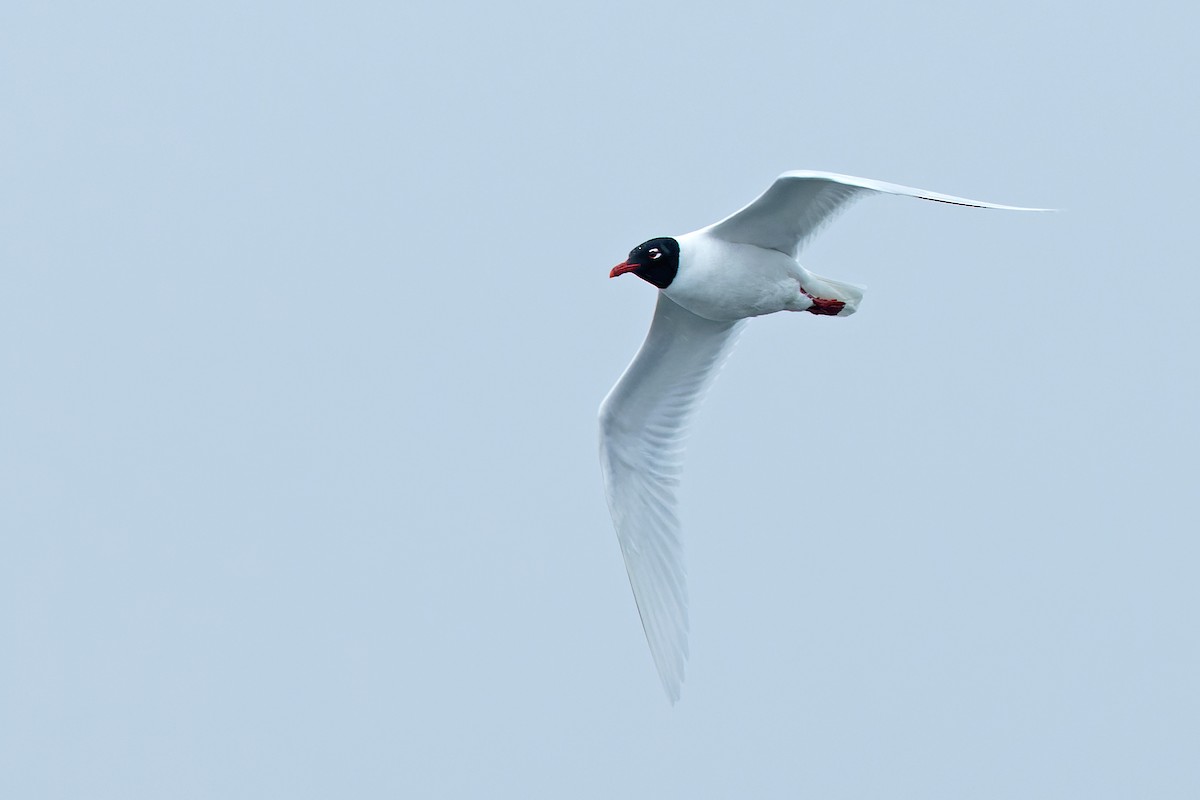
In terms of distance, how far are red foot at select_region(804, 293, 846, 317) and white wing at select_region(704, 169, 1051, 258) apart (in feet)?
1.52

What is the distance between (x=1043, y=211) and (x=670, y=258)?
3649 mm

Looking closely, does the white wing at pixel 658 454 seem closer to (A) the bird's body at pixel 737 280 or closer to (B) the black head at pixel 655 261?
(A) the bird's body at pixel 737 280

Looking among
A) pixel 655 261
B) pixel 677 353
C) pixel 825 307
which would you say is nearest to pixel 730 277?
pixel 655 261

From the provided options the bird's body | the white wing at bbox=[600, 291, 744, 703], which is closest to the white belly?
the bird's body

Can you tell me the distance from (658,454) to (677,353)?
0.97m

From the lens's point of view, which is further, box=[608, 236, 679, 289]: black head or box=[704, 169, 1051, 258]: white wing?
box=[608, 236, 679, 289]: black head

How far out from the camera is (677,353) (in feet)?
50.6

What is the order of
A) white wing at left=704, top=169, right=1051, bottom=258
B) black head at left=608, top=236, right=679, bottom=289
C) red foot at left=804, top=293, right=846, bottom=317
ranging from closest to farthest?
white wing at left=704, top=169, right=1051, bottom=258
black head at left=608, top=236, right=679, bottom=289
red foot at left=804, top=293, right=846, bottom=317

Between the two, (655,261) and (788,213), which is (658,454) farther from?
(788,213)

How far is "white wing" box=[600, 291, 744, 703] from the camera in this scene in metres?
15.3

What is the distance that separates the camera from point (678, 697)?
15.0 m

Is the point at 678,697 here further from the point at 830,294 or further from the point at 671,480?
the point at 830,294

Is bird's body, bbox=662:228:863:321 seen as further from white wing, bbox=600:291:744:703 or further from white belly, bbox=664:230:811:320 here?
white wing, bbox=600:291:744:703

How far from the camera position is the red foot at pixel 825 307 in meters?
14.2
